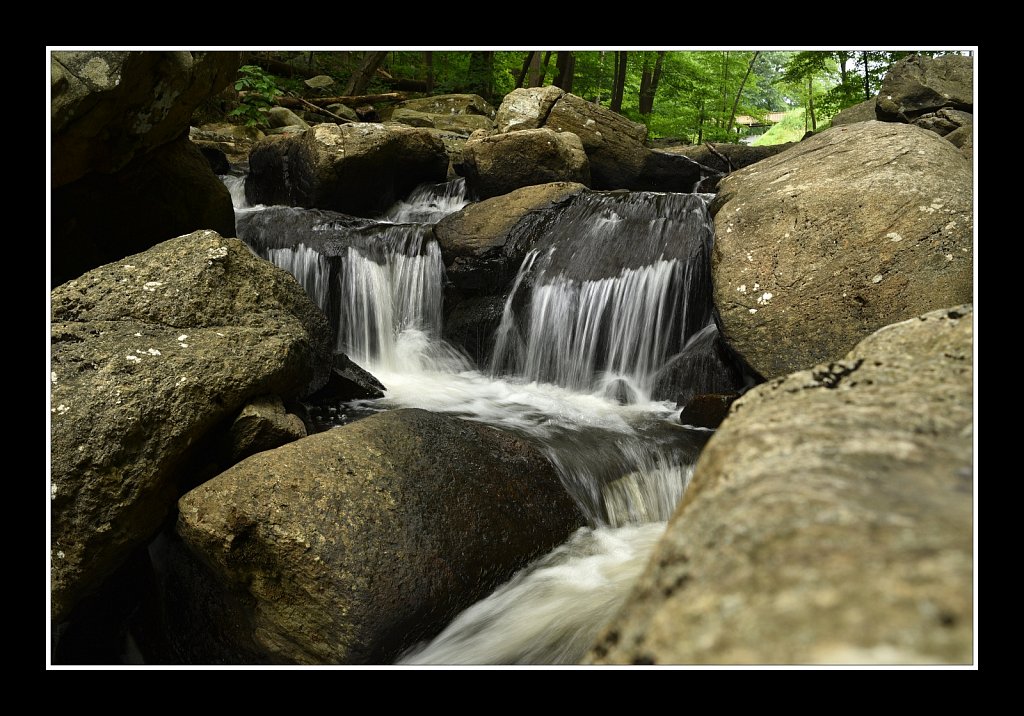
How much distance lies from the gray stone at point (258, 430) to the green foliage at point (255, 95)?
34.2 ft

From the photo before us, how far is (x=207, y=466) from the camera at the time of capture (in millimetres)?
3840

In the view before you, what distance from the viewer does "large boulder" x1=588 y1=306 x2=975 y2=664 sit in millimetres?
875

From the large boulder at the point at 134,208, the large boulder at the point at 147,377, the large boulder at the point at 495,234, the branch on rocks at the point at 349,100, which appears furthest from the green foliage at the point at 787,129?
the large boulder at the point at 147,377

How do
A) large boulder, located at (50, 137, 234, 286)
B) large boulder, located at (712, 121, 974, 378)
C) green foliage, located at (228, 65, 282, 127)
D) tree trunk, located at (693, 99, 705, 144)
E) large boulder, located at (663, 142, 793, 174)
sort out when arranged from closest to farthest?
large boulder, located at (712, 121, 974, 378) < large boulder, located at (50, 137, 234, 286) < large boulder, located at (663, 142, 793, 174) < green foliage, located at (228, 65, 282, 127) < tree trunk, located at (693, 99, 705, 144)

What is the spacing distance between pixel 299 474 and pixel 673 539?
2494 millimetres

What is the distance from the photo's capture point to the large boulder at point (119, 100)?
4105mm

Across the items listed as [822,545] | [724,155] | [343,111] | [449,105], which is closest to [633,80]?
[449,105]

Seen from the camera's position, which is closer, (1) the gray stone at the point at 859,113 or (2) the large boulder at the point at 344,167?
(2) the large boulder at the point at 344,167

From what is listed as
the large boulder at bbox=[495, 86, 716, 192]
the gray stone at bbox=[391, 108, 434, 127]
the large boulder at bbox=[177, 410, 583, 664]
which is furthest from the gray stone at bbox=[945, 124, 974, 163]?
the gray stone at bbox=[391, 108, 434, 127]

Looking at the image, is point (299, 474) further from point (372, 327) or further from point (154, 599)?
point (372, 327)

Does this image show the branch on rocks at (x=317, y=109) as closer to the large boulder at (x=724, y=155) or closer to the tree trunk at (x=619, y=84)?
the tree trunk at (x=619, y=84)

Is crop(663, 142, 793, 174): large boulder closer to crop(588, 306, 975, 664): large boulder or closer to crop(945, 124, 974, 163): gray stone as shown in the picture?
crop(945, 124, 974, 163): gray stone

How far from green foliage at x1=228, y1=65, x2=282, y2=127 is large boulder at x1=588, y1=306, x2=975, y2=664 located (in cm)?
1309

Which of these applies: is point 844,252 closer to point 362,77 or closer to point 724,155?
point 724,155
